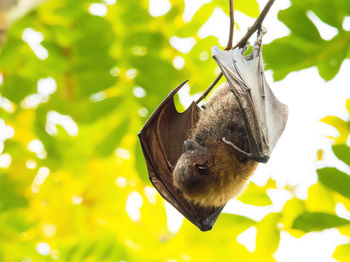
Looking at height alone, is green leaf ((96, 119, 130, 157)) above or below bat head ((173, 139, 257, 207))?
below

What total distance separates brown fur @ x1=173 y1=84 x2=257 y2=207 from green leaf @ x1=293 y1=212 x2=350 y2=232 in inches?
21.0

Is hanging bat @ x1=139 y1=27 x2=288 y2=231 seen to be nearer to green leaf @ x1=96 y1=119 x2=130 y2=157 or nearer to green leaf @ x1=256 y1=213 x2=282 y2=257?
green leaf @ x1=256 y1=213 x2=282 y2=257

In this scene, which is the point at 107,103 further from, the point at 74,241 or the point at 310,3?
the point at 310,3

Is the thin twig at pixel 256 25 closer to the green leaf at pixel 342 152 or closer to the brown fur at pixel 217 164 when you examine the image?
the brown fur at pixel 217 164

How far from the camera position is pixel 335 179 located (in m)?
Answer: 3.38

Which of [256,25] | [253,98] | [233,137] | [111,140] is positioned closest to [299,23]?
[256,25]

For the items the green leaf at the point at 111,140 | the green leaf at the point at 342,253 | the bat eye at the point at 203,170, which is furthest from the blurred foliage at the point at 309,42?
the green leaf at the point at 111,140

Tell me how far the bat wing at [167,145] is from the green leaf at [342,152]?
1.04 m

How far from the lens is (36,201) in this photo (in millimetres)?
6188

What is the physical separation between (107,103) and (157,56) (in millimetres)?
703

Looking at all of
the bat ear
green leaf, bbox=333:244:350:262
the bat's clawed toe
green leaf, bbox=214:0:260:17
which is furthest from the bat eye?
green leaf, bbox=214:0:260:17

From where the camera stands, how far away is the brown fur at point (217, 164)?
12.0ft

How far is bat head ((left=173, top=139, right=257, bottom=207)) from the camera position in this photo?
12.0ft

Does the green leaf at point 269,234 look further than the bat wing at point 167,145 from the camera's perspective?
No
